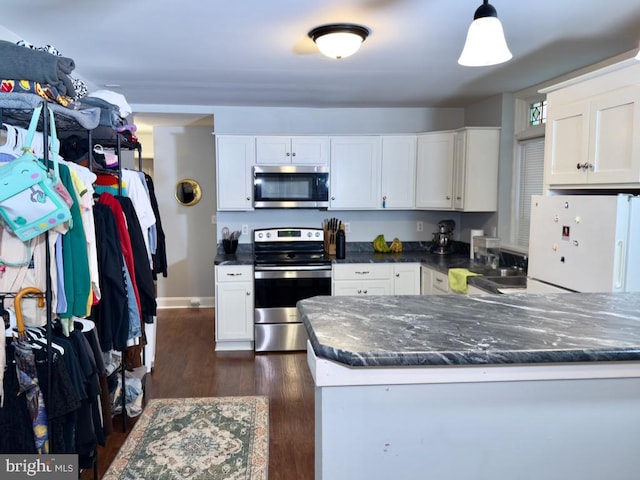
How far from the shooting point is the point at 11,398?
73.3 inches

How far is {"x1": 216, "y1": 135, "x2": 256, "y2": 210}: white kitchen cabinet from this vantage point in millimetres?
4398

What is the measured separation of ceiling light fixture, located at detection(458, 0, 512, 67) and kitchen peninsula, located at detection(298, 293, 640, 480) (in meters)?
1.01

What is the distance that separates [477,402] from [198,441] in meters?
2.00

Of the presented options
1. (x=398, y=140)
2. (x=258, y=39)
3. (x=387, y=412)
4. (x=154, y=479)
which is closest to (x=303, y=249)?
(x=398, y=140)

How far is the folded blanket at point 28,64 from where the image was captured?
183 cm

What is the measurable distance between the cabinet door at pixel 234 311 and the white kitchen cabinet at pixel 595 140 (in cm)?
266

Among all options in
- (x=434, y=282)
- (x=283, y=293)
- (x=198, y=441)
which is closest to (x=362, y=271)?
(x=434, y=282)

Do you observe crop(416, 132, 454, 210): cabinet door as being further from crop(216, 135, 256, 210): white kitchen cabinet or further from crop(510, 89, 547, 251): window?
crop(216, 135, 256, 210): white kitchen cabinet

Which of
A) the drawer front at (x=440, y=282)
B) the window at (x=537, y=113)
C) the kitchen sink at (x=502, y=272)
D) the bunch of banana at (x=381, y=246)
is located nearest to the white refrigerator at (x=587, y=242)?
the kitchen sink at (x=502, y=272)

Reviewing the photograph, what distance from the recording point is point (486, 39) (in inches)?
65.8

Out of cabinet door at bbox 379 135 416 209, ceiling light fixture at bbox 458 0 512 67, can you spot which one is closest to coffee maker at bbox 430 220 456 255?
cabinet door at bbox 379 135 416 209

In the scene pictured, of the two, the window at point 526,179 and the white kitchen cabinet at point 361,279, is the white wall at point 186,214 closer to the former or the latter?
the white kitchen cabinet at point 361,279

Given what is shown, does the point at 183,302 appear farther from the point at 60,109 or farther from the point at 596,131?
the point at 596,131

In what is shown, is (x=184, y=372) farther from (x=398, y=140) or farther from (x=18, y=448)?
(x=398, y=140)
